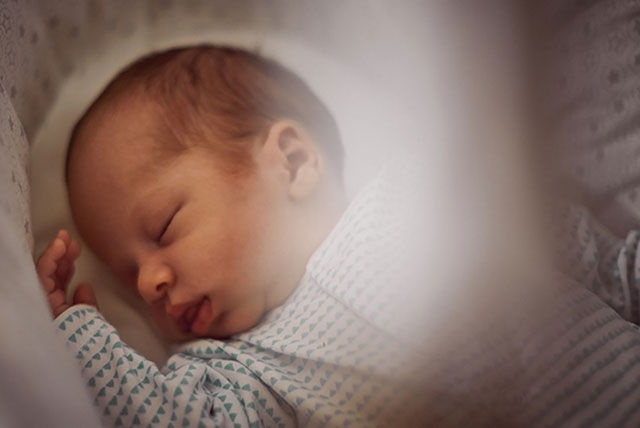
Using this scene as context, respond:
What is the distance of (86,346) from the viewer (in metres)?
0.63

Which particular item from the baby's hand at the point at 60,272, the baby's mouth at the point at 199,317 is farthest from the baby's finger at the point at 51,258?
the baby's mouth at the point at 199,317

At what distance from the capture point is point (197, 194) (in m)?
0.68

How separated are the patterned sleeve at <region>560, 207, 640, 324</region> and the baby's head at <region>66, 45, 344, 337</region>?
10.1 inches

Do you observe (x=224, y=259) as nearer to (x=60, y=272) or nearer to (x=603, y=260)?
(x=60, y=272)

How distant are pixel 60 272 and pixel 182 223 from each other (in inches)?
5.7

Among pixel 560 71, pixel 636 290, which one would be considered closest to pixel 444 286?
pixel 636 290

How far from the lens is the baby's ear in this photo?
2.35 ft

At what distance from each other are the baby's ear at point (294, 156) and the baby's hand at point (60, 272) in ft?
0.73

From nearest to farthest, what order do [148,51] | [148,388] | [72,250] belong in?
[148,388], [72,250], [148,51]

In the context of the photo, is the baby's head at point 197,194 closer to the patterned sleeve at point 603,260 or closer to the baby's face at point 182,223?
the baby's face at point 182,223

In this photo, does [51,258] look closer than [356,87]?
Yes

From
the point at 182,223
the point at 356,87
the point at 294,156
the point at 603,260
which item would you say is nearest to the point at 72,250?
the point at 182,223

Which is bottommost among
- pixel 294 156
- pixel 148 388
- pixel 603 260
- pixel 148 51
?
pixel 603 260

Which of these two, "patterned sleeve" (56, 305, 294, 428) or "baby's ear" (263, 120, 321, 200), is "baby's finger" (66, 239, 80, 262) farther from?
"baby's ear" (263, 120, 321, 200)
